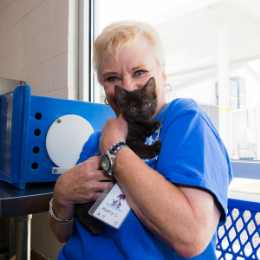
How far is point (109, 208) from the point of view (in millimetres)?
686

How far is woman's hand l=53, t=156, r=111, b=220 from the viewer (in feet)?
2.65

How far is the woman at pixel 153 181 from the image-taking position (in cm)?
58

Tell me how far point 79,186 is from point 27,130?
420 mm

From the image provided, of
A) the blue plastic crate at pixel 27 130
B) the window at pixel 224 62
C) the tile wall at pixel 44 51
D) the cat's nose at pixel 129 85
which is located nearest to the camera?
the cat's nose at pixel 129 85

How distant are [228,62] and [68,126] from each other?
1007mm

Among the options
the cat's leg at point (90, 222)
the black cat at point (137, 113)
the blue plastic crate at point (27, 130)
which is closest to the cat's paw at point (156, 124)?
the black cat at point (137, 113)

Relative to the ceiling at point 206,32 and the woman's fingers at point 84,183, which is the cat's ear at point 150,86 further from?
the ceiling at point 206,32

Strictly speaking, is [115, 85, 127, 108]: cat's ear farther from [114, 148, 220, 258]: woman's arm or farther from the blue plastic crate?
the blue plastic crate

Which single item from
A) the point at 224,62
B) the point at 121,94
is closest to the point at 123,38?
the point at 121,94

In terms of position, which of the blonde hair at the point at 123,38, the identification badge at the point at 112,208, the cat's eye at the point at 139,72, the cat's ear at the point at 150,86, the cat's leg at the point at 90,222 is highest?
the blonde hair at the point at 123,38

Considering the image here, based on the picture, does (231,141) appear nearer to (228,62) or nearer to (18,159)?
(228,62)

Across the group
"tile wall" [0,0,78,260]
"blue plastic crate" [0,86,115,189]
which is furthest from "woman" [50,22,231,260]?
"tile wall" [0,0,78,260]

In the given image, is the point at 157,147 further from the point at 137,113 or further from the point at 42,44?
the point at 42,44

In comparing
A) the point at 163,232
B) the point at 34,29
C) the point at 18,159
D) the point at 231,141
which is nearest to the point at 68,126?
the point at 18,159
